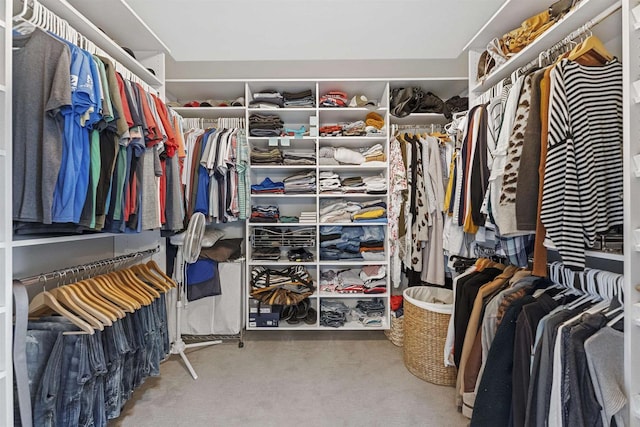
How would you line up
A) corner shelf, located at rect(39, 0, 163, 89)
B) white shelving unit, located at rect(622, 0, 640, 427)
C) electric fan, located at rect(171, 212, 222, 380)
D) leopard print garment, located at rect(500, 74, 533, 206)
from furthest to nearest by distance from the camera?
electric fan, located at rect(171, 212, 222, 380) → corner shelf, located at rect(39, 0, 163, 89) → leopard print garment, located at rect(500, 74, 533, 206) → white shelving unit, located at rect(622, 0, 640, 427)

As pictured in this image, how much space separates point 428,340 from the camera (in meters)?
2.01

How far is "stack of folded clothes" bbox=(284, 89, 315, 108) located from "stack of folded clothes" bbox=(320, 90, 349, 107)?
0.10m

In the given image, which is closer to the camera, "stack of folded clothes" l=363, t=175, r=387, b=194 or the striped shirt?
the striped shirt

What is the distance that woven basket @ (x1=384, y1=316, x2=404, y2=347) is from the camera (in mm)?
2545

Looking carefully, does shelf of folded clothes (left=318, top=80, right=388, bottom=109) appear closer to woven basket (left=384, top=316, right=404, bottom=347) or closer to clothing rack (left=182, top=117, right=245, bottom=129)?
clothing rack (left=182, top=117, right=245, bottom=129)

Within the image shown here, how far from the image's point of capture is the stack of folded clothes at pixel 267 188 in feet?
8.94

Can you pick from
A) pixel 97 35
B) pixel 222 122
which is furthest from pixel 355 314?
pixel 97 35

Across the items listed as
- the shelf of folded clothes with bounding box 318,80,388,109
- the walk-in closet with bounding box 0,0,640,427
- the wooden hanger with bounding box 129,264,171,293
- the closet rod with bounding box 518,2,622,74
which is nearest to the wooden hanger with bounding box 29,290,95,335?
the walk-in closet with bounding box 0,0,640,427

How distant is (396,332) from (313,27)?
100 inches

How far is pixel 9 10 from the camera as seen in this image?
42.2 inches

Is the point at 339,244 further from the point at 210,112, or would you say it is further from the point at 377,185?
the point at 210,112

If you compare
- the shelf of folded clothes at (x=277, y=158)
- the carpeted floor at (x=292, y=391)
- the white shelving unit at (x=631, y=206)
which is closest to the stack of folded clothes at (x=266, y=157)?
the shelf of folded clothes at (x=277, y=158)

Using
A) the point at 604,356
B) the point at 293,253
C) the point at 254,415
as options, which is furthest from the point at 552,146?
the point at 293,253

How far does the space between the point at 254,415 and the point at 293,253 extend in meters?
1.31
